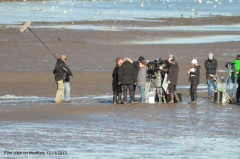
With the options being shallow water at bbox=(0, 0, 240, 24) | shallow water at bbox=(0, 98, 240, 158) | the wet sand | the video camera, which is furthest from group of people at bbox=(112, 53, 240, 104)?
shallow water at bbox=(0, 0, 240, 24)

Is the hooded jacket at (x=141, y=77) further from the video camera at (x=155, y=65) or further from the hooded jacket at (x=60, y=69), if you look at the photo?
the hooded jacket at (x=60, y=69)

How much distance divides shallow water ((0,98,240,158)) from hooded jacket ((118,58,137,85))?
1593 millimetres

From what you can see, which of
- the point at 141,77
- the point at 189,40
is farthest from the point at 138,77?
the point at 189,40

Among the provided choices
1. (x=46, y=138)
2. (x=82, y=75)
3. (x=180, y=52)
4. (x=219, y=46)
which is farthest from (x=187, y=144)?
(x=219, y=46)

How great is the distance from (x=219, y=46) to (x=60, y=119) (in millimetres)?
25121

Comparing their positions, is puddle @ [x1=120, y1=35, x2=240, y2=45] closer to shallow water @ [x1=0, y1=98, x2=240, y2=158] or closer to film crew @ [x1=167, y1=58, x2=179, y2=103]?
film crew @ [x1=167, y1=58, x2=179, y2=103]

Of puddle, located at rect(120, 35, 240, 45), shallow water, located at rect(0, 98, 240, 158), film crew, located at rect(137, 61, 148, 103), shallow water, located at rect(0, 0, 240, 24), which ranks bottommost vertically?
shallow water, located at rect(0, 98, 240, 158)

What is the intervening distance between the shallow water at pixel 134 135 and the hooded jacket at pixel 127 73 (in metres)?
1.59

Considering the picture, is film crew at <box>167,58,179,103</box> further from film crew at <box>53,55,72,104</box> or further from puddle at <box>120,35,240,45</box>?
puddle at <box>120,35,240,45</box>

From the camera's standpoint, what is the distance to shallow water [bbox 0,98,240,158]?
9375mm

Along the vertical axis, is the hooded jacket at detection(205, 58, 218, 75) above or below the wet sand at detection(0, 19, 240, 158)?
above

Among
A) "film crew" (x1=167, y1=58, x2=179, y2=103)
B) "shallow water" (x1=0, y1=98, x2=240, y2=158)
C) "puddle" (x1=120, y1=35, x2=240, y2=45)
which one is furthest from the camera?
"puddle" (x1=120, y1=35, x2=240, y2=45)

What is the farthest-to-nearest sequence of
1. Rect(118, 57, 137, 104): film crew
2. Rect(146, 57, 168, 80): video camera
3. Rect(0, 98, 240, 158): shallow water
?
Rect(146, 57, 168, 80): video camera → Rect(118, 57, 137, 104): film crew → Rect(0, 98, 240, 158): shallow water

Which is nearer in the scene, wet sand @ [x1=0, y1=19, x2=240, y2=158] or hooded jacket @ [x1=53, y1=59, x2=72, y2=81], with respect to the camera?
wet sand @ [x1=0, y1=19, x2=240, y2=158]
